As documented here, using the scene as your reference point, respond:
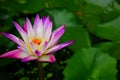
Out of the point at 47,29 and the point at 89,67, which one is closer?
the point at 47,29

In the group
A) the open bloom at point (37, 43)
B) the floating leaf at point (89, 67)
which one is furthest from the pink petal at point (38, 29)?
the floating leaf at point (89, 67)

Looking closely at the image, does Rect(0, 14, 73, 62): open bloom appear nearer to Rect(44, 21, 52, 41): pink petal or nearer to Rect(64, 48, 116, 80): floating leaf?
Rect(44, 21, 52, 41): pink petal

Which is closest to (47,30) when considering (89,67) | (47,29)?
(47,29)

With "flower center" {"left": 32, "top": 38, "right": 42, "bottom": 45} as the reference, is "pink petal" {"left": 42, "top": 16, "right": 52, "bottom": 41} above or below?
above

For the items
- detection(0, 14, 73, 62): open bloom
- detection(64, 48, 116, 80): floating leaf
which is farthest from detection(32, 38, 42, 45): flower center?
detection(64, 48, 116, 80): floating leaf

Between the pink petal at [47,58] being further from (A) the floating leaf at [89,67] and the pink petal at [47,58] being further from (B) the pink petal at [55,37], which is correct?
(A) the floating leaf at [89,67]

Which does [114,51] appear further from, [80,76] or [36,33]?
[36,33]

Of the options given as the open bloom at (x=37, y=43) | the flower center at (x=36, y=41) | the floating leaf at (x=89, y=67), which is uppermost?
the open bloom at (x=37, y=43)

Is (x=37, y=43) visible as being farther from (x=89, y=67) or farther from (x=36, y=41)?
(x=89, y=67)
